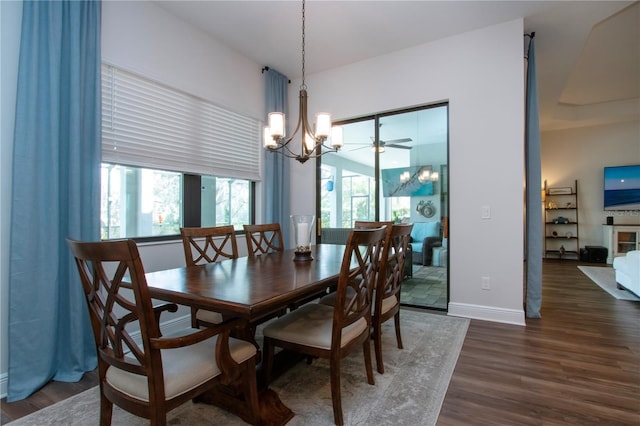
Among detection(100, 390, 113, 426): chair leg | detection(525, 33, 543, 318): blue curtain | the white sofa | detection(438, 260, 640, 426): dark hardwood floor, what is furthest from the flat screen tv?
detection(100, 390, 113, 426): chair leg

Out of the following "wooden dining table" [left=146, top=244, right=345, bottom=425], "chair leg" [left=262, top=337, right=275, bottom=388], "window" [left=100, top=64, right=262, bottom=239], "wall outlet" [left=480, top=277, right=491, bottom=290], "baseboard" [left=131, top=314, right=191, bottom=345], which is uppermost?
"window" [left=100, top=64, right=262, bottom=239]

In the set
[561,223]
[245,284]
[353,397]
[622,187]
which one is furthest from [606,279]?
[245,284]

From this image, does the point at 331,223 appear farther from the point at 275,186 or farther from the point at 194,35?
the point at 194,35

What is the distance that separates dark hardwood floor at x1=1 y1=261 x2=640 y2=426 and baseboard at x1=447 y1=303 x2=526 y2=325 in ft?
0.33

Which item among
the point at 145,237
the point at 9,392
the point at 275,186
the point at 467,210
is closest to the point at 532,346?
the point at 467,210

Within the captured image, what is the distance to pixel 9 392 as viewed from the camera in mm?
1769

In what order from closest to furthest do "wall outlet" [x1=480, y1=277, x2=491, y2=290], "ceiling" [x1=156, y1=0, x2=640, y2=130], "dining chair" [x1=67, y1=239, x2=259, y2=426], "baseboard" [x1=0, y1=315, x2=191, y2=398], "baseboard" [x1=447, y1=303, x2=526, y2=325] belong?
1. "dining chair" [x1=67, y1=239, x2=259, y2=426]
2. "baseboard" [x1=0, y1=315, x2=191, y2=398]
3. "ceiling" [x1=156, y1=0, x2=640, y2=130]
4. "baseboard" [x1=447, y1=303, x2=526, y2=325]
5. "wall outlet" [x1=480, y1=277, x2=491, y2=290]

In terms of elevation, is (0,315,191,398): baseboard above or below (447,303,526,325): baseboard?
below

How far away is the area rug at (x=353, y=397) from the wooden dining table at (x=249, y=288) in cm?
11

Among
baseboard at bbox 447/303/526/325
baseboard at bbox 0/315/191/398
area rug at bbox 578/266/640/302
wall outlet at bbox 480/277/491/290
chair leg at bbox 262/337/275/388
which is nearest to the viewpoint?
chair leg at bbox 262/337/275/388

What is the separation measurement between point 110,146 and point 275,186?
6.30 ft

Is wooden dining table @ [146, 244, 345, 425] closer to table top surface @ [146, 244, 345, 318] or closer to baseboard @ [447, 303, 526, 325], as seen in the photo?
table top surface @ [146, 244, 345, 318]

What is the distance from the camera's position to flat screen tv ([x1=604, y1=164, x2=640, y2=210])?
20.6 feet

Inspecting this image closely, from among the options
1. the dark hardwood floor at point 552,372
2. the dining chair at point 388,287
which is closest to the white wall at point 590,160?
the dark hardwood floor at point 552,372
